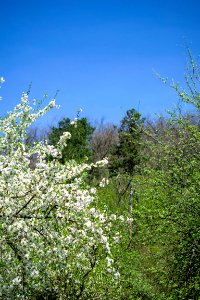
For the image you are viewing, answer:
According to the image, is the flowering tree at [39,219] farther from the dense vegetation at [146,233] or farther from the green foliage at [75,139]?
the green foliage at [75,139]

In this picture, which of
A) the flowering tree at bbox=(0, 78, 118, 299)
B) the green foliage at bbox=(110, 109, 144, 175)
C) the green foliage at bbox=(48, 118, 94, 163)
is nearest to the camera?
the flowering tree at bbox=(0, 78, 118, 299)


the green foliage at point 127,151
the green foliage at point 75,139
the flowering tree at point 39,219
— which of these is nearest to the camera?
the flowering tree at point 39,219

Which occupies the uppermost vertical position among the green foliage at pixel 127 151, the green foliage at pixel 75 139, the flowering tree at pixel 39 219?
the green foliage at pixel 75 139

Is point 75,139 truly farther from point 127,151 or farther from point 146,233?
point 146,233

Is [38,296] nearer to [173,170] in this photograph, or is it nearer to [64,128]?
[173,170]

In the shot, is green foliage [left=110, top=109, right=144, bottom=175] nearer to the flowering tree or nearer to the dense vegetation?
the dense vegetation

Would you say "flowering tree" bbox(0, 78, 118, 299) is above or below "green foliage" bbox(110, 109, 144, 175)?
below

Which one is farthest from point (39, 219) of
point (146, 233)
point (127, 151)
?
point (127, 151)

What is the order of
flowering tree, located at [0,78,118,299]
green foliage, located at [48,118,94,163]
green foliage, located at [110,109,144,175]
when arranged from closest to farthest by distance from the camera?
flowering tree, located at [0,78,118,299] < green foliage, located at [110,109,144,175] < green foliage, located at [48,118,94,163]

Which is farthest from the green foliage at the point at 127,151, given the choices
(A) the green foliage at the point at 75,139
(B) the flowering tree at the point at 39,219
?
(B) the flowering tree at the point at 39,219

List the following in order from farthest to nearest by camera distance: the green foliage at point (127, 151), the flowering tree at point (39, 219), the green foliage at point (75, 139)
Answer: the green foliage at point (75, 139) < the green foliage at point (127, 151) < the flowering tree at point (39, 219)

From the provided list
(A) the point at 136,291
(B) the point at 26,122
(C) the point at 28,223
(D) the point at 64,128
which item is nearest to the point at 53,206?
(C) the point at 28,223

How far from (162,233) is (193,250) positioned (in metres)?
1.69

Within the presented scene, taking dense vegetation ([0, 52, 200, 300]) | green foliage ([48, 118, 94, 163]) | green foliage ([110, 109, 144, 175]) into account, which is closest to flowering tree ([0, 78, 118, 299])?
dense vegetation ([0, 52, 200, 300])
